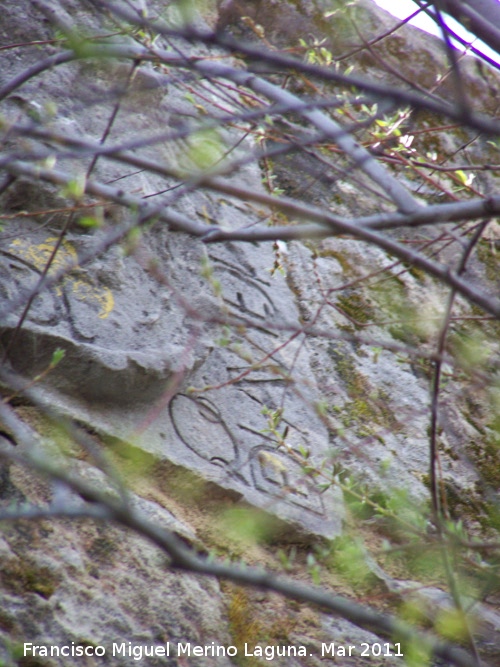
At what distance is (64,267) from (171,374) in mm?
457

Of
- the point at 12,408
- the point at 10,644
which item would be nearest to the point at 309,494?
the point at 12,408

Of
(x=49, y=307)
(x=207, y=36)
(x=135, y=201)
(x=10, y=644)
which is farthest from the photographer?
(x=49, y=307)

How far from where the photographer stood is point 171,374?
2.21m

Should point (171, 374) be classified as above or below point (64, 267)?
below

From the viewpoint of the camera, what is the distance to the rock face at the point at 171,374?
5.56 feet

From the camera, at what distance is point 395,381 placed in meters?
2.86

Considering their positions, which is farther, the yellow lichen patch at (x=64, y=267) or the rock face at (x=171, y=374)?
the yellow lichen patch at (x=64, y=267)

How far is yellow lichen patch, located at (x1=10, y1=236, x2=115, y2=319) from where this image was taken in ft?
7.34

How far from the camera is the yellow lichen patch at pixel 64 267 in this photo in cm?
224

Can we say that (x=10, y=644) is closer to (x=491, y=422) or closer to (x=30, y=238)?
(x=30, y=238)

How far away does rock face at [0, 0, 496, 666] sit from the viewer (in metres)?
1.70

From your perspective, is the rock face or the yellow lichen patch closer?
the rock face

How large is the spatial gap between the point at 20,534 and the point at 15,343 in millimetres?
539

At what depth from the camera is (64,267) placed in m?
2.26
